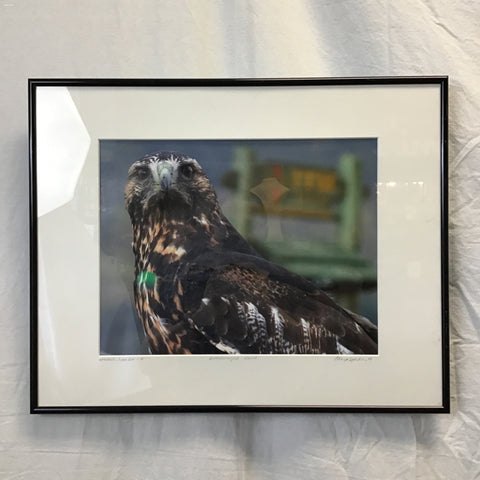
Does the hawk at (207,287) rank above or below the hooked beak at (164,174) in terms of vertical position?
below

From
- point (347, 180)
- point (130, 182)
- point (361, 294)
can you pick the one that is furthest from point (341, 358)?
point (130, 182)

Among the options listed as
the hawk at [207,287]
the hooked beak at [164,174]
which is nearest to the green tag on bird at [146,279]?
the hawk at [207,287]

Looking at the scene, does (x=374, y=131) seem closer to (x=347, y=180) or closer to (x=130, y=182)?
(x=347, y=180)

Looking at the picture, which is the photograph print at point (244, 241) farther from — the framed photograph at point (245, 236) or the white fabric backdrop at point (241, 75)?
the white fabric backdrop at point (241, 75)

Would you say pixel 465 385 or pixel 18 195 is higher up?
pixel 18 195

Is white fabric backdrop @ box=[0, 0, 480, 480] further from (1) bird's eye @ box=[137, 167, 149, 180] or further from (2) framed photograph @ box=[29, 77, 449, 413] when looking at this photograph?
(1) bird's eye @ box=[137, 167, 149, 180]

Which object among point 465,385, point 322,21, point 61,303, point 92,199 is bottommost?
point 465,385
